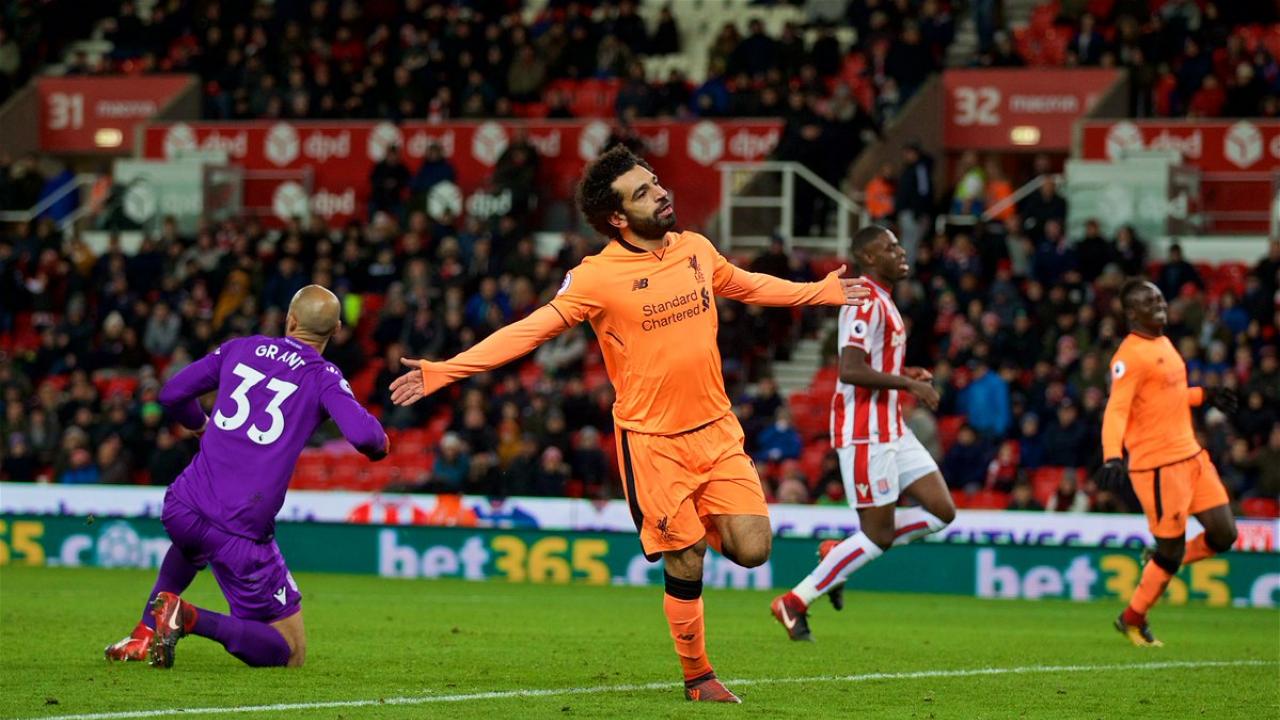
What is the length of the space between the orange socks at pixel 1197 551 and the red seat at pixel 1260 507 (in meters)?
5.98

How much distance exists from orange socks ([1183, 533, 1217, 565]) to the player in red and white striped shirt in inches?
76.0

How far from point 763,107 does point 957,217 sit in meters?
3.80

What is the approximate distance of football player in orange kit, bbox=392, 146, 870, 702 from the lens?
8484 millimetres

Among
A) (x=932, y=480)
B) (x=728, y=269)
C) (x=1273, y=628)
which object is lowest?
(x=1273, y=628)

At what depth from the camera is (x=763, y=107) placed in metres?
27.8

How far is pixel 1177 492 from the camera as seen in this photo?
40.2 ft

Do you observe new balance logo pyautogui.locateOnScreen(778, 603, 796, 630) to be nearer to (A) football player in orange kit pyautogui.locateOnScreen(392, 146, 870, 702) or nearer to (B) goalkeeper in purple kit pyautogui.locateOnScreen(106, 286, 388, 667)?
(A) football player in orange kit pyautogui.locateOnScreen(392, 146, 870, 702)

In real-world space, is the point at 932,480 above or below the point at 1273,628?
above

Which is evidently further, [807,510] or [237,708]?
[807,510]

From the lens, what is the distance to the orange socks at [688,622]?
27.7ft

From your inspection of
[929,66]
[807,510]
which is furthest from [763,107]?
[807,510]

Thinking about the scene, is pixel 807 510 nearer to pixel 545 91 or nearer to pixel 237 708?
pixel 237 708

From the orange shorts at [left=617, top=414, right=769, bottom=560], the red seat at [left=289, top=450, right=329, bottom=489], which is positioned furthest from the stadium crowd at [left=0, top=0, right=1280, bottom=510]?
the orange shorts at [left=617, top=414, right=769, bottom=560]

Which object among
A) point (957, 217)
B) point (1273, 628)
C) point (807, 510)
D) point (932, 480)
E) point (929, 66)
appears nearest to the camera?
point (932, 480)
